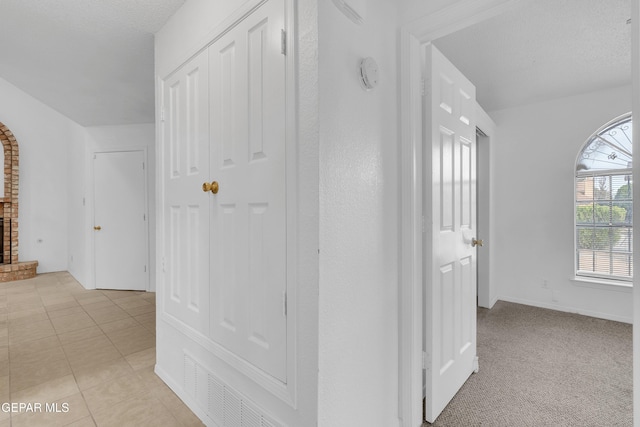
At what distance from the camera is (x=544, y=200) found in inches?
142

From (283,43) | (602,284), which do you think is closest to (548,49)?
(283,43)

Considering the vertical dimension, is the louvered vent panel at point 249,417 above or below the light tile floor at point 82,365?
above

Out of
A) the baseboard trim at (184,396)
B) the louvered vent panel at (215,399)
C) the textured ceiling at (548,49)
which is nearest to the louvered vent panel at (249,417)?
the louvered vent panel at (215,399)

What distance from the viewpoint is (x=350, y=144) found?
1178 mm

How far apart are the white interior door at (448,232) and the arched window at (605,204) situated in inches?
91.8

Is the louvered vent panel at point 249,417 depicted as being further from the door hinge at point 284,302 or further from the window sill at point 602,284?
the window sill at point 602,284

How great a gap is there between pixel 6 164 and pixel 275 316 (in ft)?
21.5

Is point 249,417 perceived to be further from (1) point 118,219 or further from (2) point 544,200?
(1) point 118,219

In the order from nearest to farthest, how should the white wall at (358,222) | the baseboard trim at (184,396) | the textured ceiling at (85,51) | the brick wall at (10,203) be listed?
1. the white wall at (358,222)
2. the baseboard trim at (184,396)
3. the textured ceiling at (85,51)
4. the brick wall at (10,203)

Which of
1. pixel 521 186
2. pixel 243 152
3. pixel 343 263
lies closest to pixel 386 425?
pixel 343 263

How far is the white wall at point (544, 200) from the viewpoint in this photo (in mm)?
3299

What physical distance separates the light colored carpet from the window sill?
358 millimetres

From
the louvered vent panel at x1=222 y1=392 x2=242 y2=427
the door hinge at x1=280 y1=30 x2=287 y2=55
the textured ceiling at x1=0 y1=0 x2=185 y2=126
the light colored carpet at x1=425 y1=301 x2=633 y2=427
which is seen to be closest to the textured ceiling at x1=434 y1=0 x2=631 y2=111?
the door hinge at x1=280 y1=30 x2=287 y2=55

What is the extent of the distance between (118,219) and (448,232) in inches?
179
